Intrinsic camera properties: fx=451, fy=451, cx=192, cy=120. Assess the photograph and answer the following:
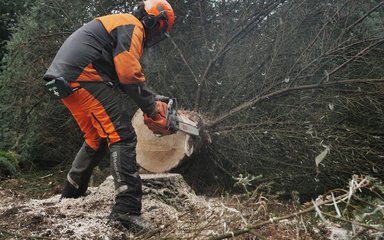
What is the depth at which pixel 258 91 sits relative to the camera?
543 cm

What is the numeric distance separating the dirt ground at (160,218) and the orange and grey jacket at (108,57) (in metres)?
0.81

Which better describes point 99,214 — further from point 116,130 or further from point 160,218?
point 116,130

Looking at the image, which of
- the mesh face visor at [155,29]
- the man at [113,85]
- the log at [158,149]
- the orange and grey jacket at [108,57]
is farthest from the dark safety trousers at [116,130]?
the log at [158,149]

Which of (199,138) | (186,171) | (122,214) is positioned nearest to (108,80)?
(122,214)

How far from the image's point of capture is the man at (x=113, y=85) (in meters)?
3.08

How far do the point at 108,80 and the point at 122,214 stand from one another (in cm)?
98

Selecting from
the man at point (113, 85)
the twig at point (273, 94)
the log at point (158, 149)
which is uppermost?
the man at point (113, 85)

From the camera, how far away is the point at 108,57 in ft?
11.0

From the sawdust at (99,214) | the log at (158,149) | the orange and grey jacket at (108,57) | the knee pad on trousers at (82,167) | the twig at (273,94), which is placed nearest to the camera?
the sawdust at (99,214)

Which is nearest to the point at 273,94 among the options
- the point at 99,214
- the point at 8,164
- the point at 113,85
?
the point at 113,85

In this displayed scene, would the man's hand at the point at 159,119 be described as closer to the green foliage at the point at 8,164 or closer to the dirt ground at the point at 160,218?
the dirt ground at the point at 160,218

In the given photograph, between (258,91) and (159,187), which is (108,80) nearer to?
(159,187)

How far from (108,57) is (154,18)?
49 centimetres

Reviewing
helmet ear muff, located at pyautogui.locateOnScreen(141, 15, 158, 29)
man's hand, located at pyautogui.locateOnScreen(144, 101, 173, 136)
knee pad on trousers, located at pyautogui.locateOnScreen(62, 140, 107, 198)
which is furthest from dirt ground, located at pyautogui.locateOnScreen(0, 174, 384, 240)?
helmet ear muff, located at pyautogui.locateOnScreen(141, 15, 158, 29)
